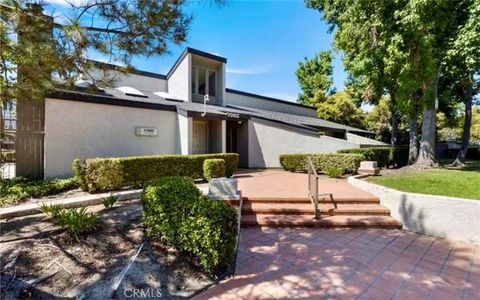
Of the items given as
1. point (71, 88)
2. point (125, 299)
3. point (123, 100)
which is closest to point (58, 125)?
point (123, 100)

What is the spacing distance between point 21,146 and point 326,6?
15.8 meters

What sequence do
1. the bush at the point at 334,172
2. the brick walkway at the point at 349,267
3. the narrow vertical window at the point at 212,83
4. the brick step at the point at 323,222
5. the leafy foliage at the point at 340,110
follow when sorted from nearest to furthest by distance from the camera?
the brick walkway at the point at 349,267 → the brick step at the point at 323,222 → the bush at the point at 334,172 → the narrow vertical window at the point at 212,83 → the leafy foliage at the point at 340,110

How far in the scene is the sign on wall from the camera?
10716mm

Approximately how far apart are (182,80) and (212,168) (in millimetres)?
8988

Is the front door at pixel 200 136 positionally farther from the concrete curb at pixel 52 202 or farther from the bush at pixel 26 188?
the concrete curb at pixel 52 202

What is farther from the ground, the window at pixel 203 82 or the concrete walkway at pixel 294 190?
the window at pixel 203 82

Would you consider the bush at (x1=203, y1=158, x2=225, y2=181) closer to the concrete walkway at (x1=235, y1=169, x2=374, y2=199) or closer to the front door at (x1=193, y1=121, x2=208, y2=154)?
the concrete walkway at (x1=235, y1=169, x2=374, y2=199)

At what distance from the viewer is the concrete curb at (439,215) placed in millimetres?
5102

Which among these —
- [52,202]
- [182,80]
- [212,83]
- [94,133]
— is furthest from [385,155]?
[52,202]

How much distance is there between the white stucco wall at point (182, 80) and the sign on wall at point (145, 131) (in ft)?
17.1

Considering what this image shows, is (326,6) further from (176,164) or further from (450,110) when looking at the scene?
(450,110)

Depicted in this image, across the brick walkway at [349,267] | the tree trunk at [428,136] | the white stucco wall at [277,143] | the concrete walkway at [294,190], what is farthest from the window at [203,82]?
the brick walkway at [349,267]

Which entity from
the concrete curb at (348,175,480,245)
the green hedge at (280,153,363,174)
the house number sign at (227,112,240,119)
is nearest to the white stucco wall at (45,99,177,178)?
the house number sign at (227,112,240,119)

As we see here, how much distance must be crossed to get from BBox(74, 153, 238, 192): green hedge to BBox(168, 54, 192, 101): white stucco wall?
7.75 m
